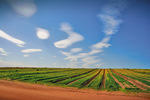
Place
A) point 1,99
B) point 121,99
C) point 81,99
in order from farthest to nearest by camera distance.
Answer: point 121,99 < point 81,99 < point 1,99

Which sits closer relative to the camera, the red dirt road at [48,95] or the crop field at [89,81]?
the red dirt road at [48,95]

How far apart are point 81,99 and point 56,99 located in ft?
10.8

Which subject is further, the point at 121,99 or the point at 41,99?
the point at 121,99

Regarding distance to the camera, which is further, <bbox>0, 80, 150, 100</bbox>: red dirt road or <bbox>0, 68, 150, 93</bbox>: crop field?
<bbox>0, 68, 150, 93</bbox>: crop field

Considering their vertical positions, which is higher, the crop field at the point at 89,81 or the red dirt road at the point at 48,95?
the red dirt road at the point at 48,95

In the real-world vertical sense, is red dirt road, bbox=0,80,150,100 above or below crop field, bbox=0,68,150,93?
above

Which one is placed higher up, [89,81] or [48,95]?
[48,95]

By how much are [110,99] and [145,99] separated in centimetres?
573

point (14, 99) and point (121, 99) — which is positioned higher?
point (14, 99)

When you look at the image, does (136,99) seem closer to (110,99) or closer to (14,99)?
(110,99)

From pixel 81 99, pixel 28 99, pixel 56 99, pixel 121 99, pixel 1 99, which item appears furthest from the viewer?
pixel 121 99

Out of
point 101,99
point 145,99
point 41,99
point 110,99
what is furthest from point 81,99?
point 145,99

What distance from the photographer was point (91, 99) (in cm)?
1249

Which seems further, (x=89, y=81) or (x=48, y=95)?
(x=89, y=81)
